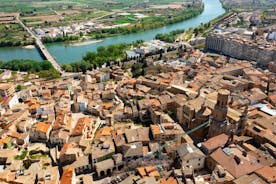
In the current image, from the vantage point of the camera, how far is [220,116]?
21.1m

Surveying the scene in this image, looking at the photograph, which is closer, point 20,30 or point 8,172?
point 8,172

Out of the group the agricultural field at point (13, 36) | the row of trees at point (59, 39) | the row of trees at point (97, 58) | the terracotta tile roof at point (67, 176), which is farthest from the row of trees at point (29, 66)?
the terracotta tile roof at point (67, 176)

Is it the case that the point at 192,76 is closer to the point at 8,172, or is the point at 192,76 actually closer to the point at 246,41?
the point at 246,41

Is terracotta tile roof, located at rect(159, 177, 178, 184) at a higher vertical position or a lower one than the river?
higher

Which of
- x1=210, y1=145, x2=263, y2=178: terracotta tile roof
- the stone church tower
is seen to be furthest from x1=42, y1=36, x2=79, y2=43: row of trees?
x1=210, y1=145, x2=263, y2=178: terracotta tile roof

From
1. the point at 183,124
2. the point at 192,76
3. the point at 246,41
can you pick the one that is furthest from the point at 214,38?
the point at 183,124

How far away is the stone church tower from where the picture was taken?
68.0 feet

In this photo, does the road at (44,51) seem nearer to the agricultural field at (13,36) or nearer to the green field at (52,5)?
the agricultural field at (13,36)

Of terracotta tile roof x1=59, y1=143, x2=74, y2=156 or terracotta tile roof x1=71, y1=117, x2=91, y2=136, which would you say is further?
terracotta tile roof x1=71, y1=117, x2=91, y2=136

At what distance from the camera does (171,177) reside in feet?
58.2

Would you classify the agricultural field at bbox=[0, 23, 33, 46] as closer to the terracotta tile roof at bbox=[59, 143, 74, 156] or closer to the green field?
the green field

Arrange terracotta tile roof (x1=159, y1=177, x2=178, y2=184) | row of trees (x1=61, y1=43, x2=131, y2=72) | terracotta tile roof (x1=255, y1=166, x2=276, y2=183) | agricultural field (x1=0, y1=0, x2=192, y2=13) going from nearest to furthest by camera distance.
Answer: terracotta tile roof (x1=255, y1=166, x2=276, y2=183) < terracotta tile roof (x1=159, y1=177, x2=178, y2=184) < row of trees (x1=61, y1=43, x2=131, y2=72) < agricultural field (x1=0, y1=0, x2=192, y2=13)

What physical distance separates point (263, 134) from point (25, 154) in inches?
745

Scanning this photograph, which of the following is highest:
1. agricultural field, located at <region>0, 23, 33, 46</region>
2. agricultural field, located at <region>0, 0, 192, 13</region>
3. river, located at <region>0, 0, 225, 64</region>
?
agricultural field, located at <region>0, 0, 192, 13</region>
